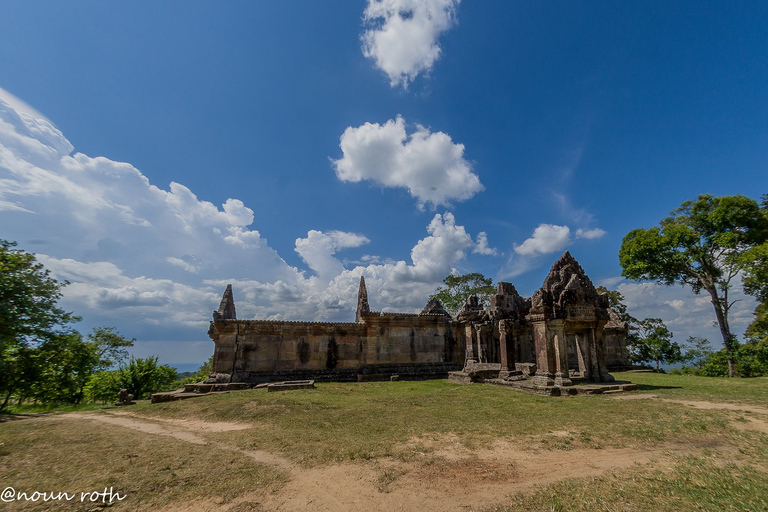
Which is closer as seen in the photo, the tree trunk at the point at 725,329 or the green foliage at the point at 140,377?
the green foliage at the point at 140,377

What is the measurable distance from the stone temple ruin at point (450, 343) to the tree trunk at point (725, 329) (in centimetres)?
736

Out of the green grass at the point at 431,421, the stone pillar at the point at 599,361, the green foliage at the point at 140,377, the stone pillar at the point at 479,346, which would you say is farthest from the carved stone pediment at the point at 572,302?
the green foliage at the point at 140,377

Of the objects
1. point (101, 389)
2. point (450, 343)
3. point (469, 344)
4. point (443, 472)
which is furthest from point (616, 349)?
point (101, 389)

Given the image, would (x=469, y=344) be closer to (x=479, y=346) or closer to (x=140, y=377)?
(x=479, y=346)

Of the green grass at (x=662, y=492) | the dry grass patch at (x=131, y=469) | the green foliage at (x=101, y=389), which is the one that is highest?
the green grass at (x=662, y=492)

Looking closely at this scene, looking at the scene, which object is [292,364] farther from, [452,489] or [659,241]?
[659,241]

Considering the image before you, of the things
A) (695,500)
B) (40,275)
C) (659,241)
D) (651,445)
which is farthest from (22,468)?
(659,241)

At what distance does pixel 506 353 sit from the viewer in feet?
52.7

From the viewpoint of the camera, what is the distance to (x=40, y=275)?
508 inches

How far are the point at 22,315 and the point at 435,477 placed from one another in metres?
16.9

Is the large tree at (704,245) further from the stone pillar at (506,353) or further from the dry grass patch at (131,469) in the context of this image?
the dry grass patch at (131,469)

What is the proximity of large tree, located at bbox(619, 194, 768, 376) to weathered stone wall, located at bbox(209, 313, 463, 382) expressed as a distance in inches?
717

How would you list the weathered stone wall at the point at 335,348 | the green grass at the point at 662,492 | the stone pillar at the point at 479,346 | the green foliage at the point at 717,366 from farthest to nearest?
1. the green foliage at the point at 717,366
2. the stone pillar at the point at 479,346
3. the weathered stone wall at the point at 335,348
4. the green grass at the point at 662,492

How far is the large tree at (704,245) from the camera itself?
2211cm
